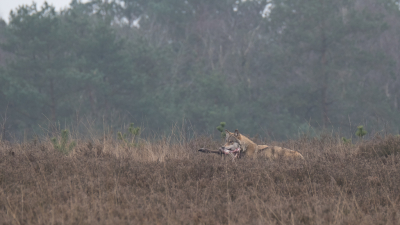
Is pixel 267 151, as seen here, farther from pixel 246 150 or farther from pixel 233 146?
pixel 233 146

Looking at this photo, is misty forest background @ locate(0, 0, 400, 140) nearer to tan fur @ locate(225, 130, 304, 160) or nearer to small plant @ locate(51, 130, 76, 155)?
small plant @ locate(51, 130, 76, 155)

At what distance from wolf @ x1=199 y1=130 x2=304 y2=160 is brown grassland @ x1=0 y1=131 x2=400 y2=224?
1.48ft

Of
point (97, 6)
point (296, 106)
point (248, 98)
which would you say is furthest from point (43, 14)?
point (296, 106)

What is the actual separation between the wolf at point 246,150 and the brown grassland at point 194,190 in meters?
0.45

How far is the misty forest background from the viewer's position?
23.5 meters

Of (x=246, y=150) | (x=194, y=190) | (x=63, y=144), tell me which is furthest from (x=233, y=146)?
(x=63, y=144)

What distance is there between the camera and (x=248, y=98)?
92.0 ft

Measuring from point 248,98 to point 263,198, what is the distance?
79.7 ft

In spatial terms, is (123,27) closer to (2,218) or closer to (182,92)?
(182,92)

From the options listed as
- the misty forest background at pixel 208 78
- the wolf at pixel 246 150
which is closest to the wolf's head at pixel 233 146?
the wolf at pixel 246 150

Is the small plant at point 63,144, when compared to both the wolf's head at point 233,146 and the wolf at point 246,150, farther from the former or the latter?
the wolf's head at point 233,146

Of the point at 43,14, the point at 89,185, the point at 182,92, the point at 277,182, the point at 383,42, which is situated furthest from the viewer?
the point at 383,42

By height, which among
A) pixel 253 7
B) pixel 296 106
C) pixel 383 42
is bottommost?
pixel 296 106

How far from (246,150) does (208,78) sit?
18851 mm
